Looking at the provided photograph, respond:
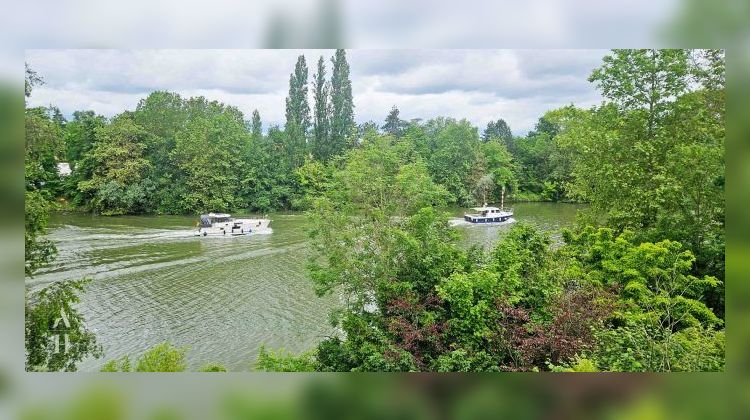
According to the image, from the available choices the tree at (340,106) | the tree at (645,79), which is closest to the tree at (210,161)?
the tree at (340,106)

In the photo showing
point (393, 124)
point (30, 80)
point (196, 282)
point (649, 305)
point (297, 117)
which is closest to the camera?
point (30, 80)

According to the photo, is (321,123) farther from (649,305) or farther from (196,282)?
(649,305)

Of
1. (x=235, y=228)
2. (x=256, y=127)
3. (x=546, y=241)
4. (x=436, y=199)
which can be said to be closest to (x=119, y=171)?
(x=235, y=228)

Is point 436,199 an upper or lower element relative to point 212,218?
upper
